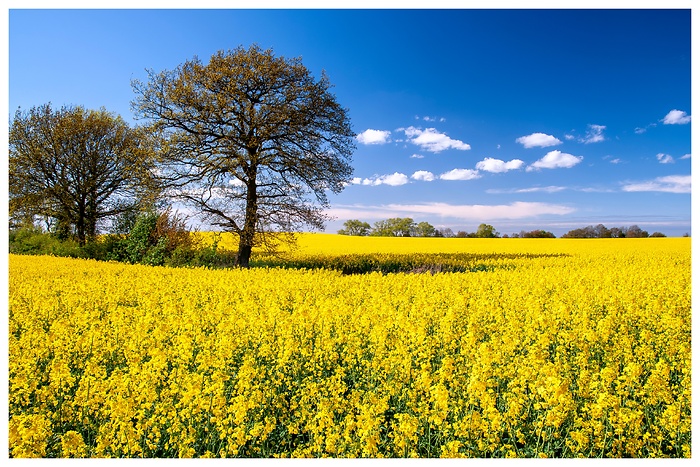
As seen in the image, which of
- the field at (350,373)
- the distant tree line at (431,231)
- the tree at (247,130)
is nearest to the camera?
A: the field at (350,373)

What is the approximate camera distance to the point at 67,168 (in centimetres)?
2648

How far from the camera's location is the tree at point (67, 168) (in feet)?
85.4

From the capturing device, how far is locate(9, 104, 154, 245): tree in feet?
85.4

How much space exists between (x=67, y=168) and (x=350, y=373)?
89.7ft

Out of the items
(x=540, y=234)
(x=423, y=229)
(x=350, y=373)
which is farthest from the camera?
(x=423, y=229)

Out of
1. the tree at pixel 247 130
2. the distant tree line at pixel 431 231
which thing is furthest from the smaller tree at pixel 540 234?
the tree at pixel 247 130

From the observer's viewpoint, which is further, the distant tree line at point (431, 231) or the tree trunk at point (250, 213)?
the distant tree line at point (431, 231)

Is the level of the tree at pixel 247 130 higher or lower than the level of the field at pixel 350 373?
higher

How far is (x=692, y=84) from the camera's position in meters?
4.49

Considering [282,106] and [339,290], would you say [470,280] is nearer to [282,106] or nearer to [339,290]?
[339,290]

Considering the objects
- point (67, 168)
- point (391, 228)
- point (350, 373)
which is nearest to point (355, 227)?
point (391, 228)

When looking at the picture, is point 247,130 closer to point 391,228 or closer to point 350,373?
point 350,373

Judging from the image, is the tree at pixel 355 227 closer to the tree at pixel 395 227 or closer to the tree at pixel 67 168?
the tree at pixel 395 227

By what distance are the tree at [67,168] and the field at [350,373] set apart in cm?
1882
